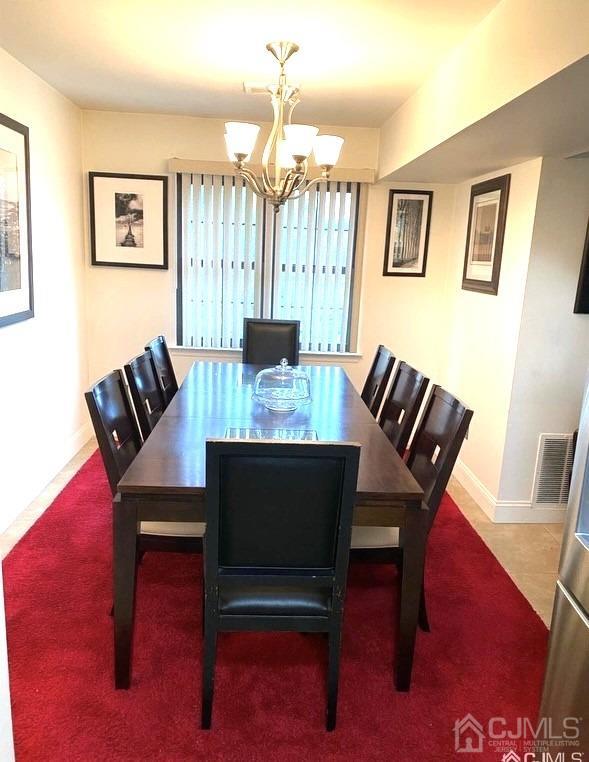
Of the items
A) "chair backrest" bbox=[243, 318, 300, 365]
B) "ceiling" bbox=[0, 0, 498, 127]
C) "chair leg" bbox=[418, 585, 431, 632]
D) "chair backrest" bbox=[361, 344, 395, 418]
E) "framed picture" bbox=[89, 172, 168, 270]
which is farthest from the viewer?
"framed picture" bbox=[89, 172, 168, 270]

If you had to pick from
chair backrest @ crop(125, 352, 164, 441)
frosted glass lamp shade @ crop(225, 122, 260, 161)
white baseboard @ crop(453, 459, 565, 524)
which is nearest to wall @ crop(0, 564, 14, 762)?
chair backrest @ crop(125, 352, 164, 441)

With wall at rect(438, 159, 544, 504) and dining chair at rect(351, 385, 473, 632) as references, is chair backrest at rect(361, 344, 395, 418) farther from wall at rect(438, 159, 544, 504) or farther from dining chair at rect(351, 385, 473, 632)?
dining chair at rect(351, 385, 473, 632)

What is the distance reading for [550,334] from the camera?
3072 mm

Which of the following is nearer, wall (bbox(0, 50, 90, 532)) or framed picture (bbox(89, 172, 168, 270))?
wall (bbox(0, 50, 90, 532))

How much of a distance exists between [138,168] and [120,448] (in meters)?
2.66

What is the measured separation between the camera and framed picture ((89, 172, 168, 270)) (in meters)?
4.06

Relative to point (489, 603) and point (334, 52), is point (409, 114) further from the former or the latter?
point (489, 603)

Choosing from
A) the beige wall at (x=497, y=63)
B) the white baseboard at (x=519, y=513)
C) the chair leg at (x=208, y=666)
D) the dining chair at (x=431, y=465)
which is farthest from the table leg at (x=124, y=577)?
the white baseboard at (x=519, y=513)

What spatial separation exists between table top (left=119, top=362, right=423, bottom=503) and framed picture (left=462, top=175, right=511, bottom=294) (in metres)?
1.13

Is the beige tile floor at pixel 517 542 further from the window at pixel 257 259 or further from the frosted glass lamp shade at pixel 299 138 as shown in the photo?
the frosted glass lamp shade at pixel 299 138

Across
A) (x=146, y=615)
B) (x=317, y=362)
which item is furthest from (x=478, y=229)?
(x=146, y=615)

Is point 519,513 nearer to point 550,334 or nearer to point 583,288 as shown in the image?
point 550,334

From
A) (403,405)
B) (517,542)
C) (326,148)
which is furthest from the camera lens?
(517,542)

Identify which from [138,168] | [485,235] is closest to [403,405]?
[485,235]
